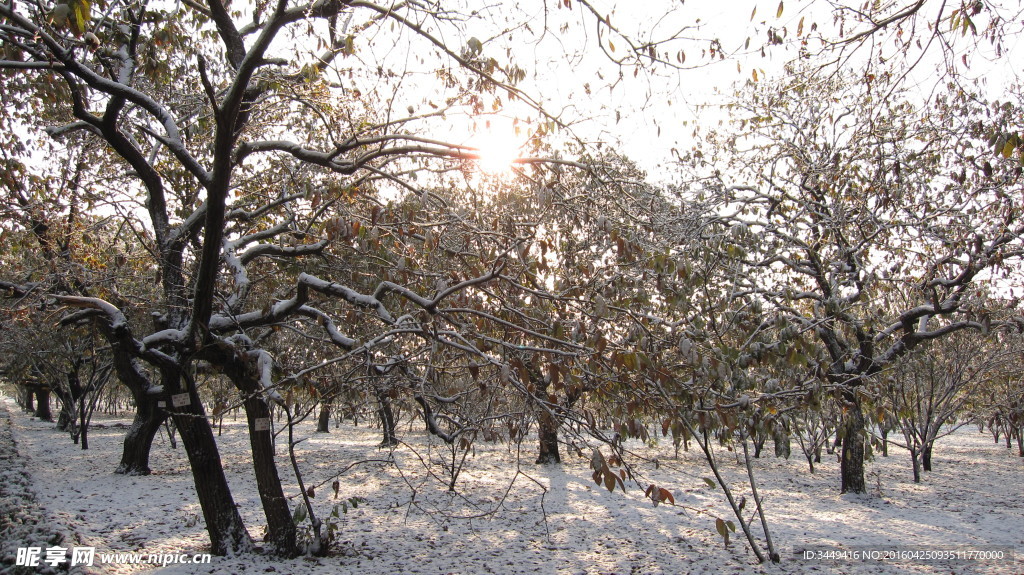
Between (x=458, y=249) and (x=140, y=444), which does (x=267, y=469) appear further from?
(x=140, y=444)

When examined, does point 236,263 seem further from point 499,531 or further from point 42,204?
point 499,531

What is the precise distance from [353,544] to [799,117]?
30.5ft

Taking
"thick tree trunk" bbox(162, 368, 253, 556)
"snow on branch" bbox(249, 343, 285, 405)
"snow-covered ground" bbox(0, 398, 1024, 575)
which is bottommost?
"snow-covered ground" bbox(0, 398, 1024, 575)

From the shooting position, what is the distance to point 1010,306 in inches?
328

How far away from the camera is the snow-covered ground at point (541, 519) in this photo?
263 inches

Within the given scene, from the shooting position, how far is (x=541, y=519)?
916 centimetres

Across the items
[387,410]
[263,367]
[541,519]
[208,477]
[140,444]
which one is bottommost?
[541,519]

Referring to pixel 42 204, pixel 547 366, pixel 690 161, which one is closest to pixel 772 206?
pixel 690 161

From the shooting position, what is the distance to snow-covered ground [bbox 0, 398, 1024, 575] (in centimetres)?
669

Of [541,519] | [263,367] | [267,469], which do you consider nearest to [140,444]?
[267,469]

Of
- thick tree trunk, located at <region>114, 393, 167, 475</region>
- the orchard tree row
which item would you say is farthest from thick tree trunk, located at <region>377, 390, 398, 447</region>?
thick tree trunk, located at <region>114, 393, 167, 475</region>

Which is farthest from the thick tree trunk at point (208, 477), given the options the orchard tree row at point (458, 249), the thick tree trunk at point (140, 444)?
the thick tree trunk at point (140, 444)

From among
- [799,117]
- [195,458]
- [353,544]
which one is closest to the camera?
[195,458]

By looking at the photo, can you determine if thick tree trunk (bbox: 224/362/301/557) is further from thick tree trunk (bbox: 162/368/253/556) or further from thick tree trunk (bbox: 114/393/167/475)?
thick tree trunk (bbox: 114/393/167/475)
